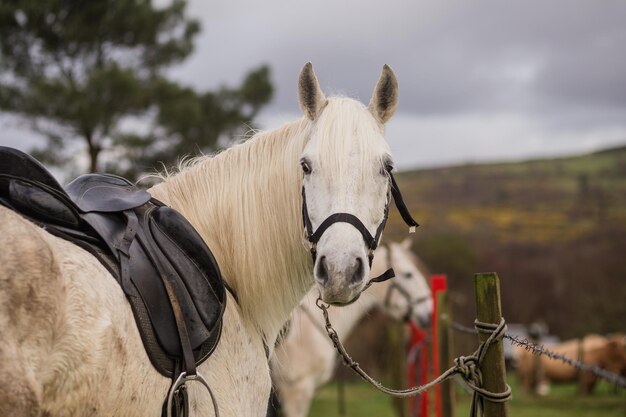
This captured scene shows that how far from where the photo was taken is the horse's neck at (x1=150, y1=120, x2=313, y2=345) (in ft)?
9.91

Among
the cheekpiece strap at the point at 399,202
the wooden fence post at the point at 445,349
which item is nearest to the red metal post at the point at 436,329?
the wooden fence post at the point at 445,349

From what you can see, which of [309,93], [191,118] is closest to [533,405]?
[191,118]

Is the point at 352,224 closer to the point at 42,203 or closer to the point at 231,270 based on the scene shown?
the point at 231,270

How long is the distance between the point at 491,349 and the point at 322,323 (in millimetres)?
4629

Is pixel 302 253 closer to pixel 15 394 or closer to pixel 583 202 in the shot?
pixel 15 394

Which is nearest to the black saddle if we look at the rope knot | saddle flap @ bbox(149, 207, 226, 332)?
saddle flap @ bbox(149, 207, 226, 332)

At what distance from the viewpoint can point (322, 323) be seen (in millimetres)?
Result: 7559

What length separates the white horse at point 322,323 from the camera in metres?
7.27

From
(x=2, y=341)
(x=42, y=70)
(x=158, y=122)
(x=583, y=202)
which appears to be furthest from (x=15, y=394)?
(x=583, y=202)

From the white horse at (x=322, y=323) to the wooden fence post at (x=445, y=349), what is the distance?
143 centimetres

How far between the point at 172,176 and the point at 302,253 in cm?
78

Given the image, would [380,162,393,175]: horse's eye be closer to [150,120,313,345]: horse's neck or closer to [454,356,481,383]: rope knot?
[150,120,313,345]: horse's neck

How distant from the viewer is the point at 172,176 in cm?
330

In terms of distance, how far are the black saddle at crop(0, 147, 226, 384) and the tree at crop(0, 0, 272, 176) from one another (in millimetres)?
12876
